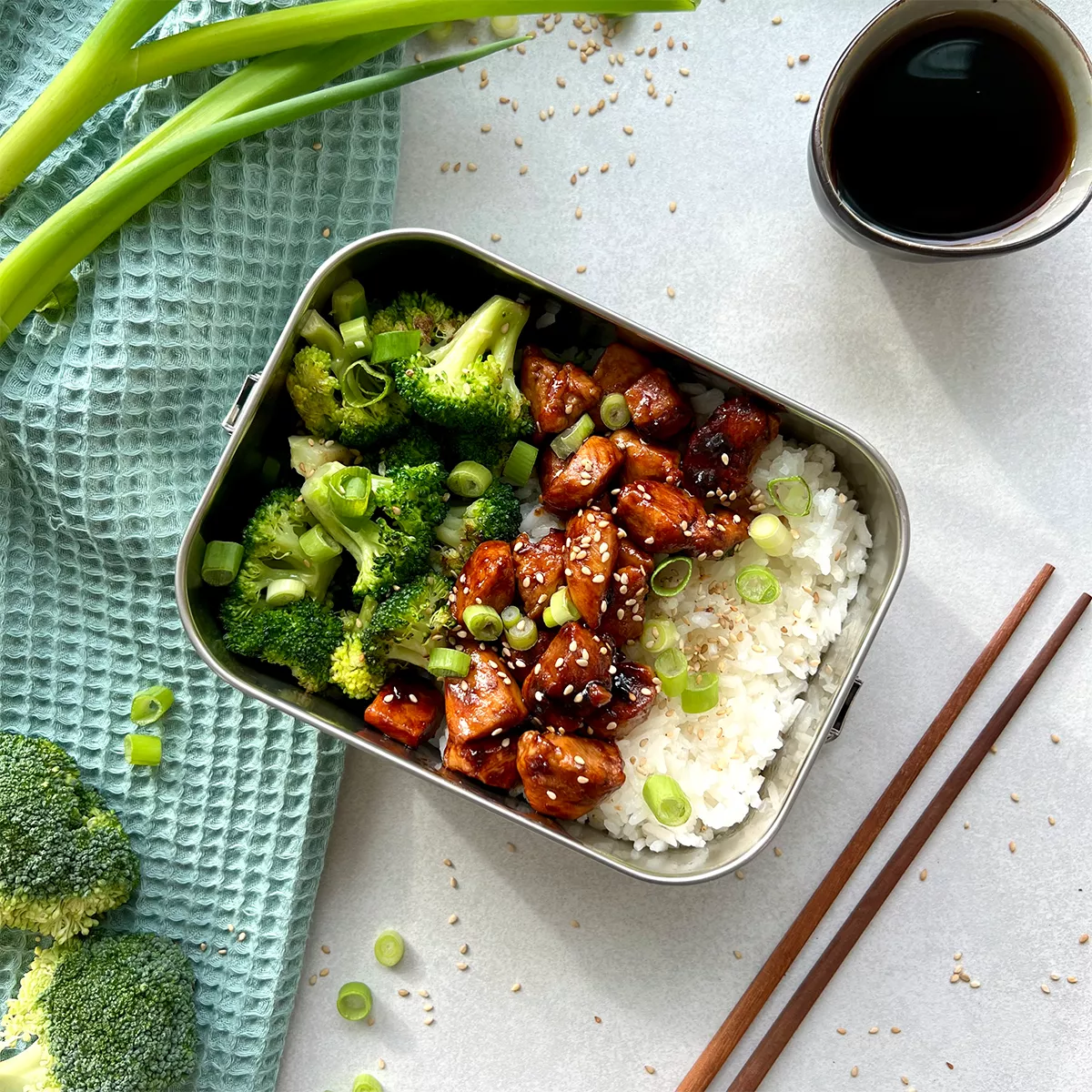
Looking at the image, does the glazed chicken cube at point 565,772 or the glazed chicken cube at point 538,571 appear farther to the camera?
the glazed chicken cube at point 538,571

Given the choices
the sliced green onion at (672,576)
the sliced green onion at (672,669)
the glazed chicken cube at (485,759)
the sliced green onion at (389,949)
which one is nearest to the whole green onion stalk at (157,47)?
the sliced green onion at (672,576)

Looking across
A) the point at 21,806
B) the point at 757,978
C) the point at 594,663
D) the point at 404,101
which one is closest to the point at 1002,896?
the point at 757,978

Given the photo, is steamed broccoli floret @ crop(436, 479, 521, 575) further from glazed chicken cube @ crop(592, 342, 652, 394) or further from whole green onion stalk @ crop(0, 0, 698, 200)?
whole green onion stalk @ crop(0, 0, 698, 200)

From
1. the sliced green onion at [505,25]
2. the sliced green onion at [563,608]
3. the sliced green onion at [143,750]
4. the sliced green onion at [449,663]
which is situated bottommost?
the sliced green onion at [143,750]

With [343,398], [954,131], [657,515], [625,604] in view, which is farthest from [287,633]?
[954,131]

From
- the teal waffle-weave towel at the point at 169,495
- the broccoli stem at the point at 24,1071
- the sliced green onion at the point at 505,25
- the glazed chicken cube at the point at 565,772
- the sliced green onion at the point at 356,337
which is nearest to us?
the glazed chicken cube at the point at 565,772

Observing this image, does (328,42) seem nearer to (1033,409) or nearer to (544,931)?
(1033,409)

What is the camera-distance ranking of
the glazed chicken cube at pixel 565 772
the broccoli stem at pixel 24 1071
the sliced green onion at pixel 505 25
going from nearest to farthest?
the glazed chicken cube at pixel 565 772
the broccoli stem at pixel 24 1071
the sliced green onion at pixel 505 25

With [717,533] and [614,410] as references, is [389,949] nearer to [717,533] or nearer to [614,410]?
[717,533]

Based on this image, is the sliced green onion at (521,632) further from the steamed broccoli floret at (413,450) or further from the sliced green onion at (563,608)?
the steamed broccoli floret at (413,450)
